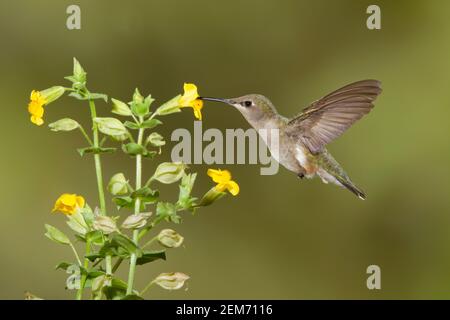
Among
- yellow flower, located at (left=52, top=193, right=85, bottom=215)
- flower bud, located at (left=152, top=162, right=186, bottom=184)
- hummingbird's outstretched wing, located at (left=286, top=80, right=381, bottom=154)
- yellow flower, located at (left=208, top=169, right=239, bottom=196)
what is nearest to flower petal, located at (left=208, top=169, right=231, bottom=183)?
yellow flower, located at (left=208, top=169, right=239, bottom=196)

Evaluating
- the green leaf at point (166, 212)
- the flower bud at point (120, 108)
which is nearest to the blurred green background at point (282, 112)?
the flower bud at point (120, 108)

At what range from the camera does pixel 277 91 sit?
15.3 ft

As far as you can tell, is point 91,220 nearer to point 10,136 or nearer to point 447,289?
point 10,136

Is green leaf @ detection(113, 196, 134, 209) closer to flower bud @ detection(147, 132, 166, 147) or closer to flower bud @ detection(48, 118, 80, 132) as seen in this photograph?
flower bud @ detection(147, 132, 166, 147)

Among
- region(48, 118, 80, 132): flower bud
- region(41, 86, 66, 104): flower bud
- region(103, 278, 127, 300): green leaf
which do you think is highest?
region(41, 86, 66, 104): flower bud

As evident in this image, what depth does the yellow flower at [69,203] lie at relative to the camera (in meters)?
Result: 1.56

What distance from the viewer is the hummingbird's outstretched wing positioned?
230 cm

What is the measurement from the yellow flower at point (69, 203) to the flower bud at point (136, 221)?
0.21 meters

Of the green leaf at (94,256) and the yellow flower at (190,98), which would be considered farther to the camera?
the yellow flower at (190,98)

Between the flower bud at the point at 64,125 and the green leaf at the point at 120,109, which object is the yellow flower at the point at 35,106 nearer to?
the flower bud at the point at 64,125

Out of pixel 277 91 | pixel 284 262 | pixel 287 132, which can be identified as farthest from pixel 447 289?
pixel 287 132

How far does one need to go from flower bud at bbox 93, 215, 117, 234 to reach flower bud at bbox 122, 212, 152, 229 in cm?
3

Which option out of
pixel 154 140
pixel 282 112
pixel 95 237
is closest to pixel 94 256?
pixel 95 237

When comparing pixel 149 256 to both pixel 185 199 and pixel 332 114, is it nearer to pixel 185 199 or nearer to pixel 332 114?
pixel 185 199
